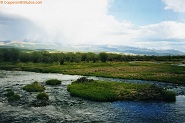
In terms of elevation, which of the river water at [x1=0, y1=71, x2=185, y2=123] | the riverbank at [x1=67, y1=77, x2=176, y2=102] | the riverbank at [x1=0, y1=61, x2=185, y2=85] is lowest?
the river water at [x1=0, y1=71, x2=185, y2=123]

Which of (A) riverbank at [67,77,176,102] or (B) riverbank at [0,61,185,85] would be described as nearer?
(A) riverbank at [67,77,176,102]

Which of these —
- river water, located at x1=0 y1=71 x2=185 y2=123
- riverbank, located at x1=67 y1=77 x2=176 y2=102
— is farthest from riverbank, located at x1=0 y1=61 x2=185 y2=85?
river water, located at x1=0 y1=71 x2=185 y2=123

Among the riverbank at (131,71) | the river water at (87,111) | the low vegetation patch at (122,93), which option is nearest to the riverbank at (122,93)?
the low vegetation patch at (122,93)

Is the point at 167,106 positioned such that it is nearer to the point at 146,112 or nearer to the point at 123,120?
the point at 146,112

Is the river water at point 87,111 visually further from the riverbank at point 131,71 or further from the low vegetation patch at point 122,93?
the riverbank at point 131,71

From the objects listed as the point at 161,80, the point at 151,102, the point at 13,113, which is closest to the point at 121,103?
the point at 151,102

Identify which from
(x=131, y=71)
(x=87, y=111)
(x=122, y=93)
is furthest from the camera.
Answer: (x=131, y=71)

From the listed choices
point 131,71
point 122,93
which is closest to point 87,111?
point 122,93

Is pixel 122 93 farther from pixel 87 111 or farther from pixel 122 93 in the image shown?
pixel 87 111

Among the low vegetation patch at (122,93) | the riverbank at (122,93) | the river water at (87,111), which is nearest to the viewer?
the river water at (87,111)

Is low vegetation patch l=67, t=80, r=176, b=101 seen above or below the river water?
above

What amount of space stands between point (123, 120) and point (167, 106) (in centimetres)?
1451

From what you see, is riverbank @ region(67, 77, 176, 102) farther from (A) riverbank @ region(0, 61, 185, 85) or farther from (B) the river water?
(A) riverbank @ region(0, 61, 185, 85)

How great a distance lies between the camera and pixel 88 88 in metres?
63.0
